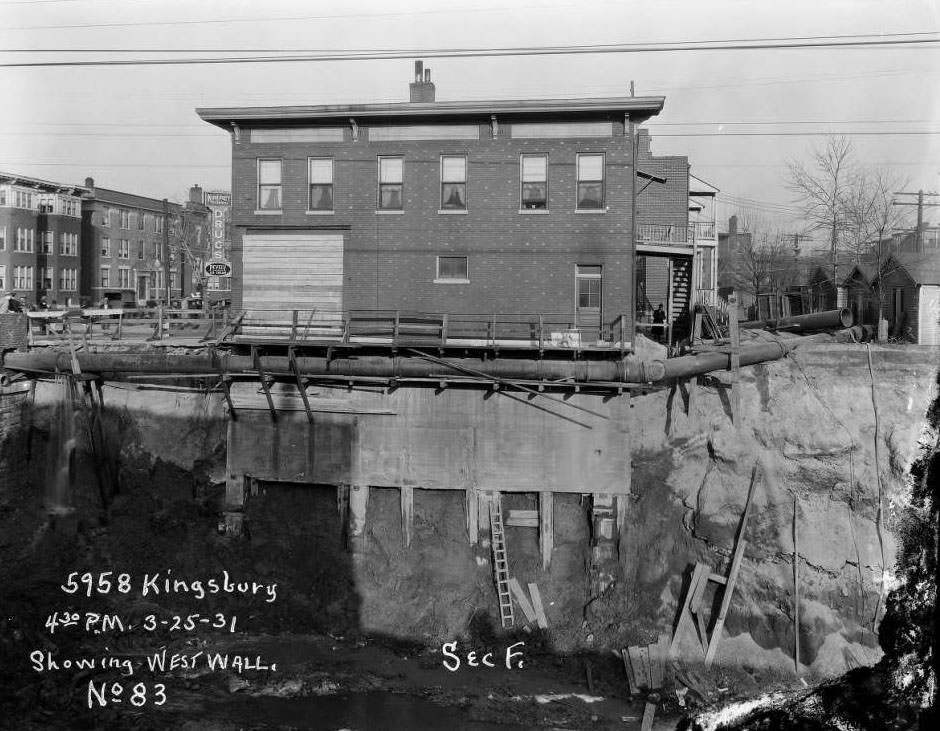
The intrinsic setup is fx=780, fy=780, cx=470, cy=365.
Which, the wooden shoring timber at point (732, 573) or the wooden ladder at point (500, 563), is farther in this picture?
the wooden ladder at point (500, 563)

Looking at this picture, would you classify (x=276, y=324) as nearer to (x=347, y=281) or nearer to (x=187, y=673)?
(x=347, y=281)

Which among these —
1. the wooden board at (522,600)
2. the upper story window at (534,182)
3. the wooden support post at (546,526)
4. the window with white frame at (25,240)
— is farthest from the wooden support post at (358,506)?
the window with white frame at (25,240)

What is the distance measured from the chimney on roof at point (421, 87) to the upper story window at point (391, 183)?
3.52 meters

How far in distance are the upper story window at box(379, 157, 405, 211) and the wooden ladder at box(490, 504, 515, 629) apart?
9.51m

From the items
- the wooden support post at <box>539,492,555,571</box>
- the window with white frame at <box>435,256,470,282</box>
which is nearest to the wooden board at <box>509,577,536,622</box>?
the wooden support post at <box>539,492,555,571</box>

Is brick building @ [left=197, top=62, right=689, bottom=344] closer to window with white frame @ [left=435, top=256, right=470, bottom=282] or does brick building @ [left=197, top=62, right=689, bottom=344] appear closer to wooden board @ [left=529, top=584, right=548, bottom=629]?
window with white frame @ [left=435, top=256, right=470, bottom=282]

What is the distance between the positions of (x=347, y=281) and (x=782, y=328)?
52.5 ft

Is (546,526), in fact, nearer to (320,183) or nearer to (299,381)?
(299,381)

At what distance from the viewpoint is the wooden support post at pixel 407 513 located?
74.4 feet

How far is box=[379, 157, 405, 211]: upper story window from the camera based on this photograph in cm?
2411

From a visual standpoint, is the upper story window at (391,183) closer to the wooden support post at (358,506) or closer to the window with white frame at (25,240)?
the wooden support post at (358,506)

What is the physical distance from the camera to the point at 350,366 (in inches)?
896

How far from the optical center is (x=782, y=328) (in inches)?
1133

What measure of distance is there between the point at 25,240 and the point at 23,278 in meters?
2.51
